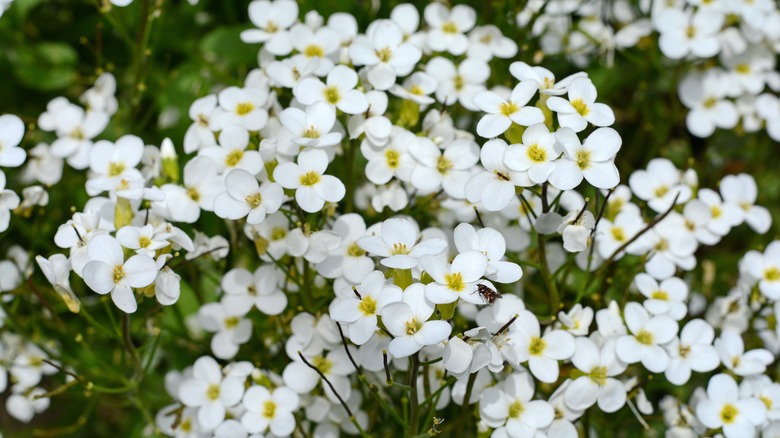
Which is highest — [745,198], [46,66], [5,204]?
[5,204]

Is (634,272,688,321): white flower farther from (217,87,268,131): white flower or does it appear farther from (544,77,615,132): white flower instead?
(217,87,268,131): white flower

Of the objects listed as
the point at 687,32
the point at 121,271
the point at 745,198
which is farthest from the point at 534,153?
the point at 687,32

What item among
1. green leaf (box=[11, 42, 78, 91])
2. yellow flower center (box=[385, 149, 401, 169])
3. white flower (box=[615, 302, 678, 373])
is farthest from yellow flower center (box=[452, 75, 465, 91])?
green leaf (box=[11, 42, 78, 91])

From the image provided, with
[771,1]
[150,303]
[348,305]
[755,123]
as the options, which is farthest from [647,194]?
[150,303]

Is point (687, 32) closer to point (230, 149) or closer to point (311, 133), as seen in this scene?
point (311, 133)

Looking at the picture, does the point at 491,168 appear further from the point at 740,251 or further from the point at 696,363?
the point at 740,251

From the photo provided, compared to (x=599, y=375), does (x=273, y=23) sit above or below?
above

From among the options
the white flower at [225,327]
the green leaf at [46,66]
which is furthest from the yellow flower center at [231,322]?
the green leaf at [46,66]
